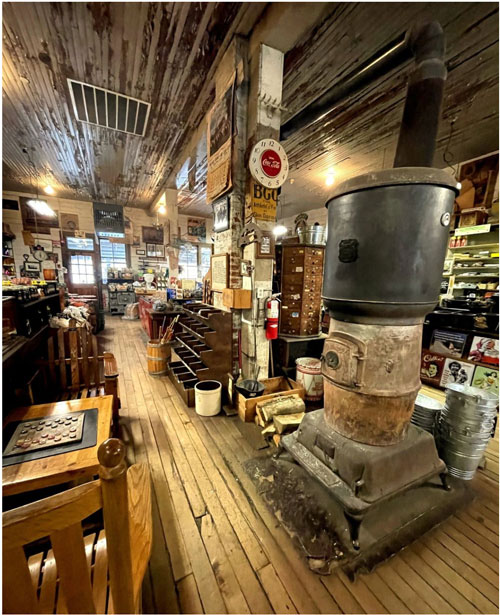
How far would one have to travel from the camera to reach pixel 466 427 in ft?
6.77

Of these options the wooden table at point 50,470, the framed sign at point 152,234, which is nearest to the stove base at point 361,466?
the wooden table at point 50,470

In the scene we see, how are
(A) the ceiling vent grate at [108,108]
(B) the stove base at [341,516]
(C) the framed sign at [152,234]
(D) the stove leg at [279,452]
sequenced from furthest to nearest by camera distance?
1. (C) the framed sign at [152,234]
2. (A) the ceiling vent grate at [108,108]
3. (D) the stove leg at [279,452]
4. (B) the stove base at [341,516]

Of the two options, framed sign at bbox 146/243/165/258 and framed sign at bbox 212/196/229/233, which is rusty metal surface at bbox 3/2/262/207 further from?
framed sign at bbox 146/243/165/258

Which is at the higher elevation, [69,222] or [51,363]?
[69,222]

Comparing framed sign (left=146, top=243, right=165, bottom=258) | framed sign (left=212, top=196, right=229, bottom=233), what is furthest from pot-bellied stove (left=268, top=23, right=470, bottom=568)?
framed sign (left=146, top=243, right=165, bottom=258)

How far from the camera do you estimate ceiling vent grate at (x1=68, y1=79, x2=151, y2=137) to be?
3791 millimetres

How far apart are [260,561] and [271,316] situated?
2.12m

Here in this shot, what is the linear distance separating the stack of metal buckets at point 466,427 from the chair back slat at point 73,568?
2.62 metres

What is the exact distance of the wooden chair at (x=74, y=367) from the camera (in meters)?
2.29

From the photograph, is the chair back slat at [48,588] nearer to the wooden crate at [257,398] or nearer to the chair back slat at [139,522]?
the chair back slat at [139,522]

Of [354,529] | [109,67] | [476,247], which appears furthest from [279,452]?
[476,247]

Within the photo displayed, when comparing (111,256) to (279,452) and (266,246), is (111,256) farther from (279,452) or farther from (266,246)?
(279,452)

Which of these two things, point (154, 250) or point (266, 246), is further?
point (154, 250)

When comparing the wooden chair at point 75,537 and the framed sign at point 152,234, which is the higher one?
the framed sign at point 152,234
